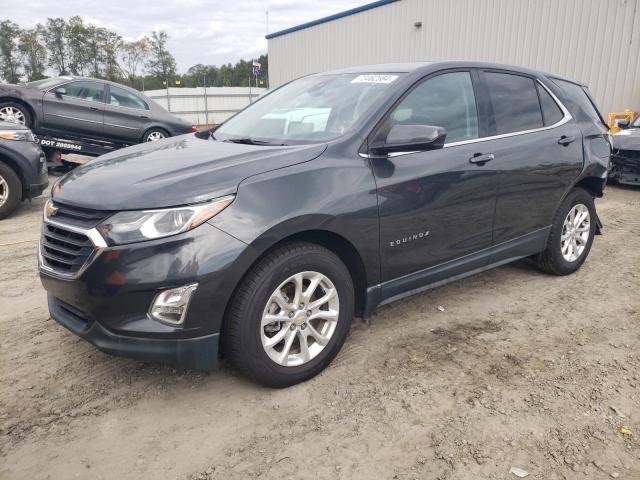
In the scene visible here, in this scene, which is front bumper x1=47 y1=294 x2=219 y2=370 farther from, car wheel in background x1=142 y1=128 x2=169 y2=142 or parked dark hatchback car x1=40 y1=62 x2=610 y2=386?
car wheel in background x1=142 y1=128 x2=169 y2=142

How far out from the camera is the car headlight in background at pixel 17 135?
627 centimetres

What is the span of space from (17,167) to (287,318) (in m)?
5.27

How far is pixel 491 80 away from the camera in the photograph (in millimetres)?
3740

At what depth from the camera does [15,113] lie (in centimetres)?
889

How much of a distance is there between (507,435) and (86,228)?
2.17m

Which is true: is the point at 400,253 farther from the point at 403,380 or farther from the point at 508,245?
the point at 508,245

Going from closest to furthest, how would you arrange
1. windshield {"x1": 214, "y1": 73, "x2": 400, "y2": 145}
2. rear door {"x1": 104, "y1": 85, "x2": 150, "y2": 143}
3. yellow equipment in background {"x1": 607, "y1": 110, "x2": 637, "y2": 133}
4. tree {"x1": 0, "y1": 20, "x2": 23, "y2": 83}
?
windshield {"x1": 214, "y1": 73, "x2": 400, "y2": 145}
rear door {"x1": 104, "y1": 85, "x2": 150, "y2": 143}
yellow equipment in background {"x1": 607, "y1": 110, "x2": 637, "y2": 133}
tree {"x1": 0, "y1": 20, "x2": 23, "y2": 83}

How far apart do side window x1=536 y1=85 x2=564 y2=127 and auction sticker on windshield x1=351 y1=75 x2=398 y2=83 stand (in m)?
1.53

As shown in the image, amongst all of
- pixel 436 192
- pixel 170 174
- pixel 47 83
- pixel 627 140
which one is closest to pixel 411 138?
pixel 436 192

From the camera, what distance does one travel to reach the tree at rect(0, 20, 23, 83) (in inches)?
2015

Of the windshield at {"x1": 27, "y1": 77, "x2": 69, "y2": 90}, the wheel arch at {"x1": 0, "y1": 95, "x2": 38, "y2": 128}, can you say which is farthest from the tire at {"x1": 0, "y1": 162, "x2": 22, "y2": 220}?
the windshield at {"x1": 27, "y1": 77, "x2": 69, "y2": 90}

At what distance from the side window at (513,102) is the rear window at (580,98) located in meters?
0.47

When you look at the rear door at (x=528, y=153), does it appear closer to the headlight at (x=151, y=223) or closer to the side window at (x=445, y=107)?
the side window at (x=445, y=107)

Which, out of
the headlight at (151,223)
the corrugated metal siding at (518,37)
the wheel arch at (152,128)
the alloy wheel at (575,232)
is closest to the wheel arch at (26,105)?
the wheel arch at (152,128)
